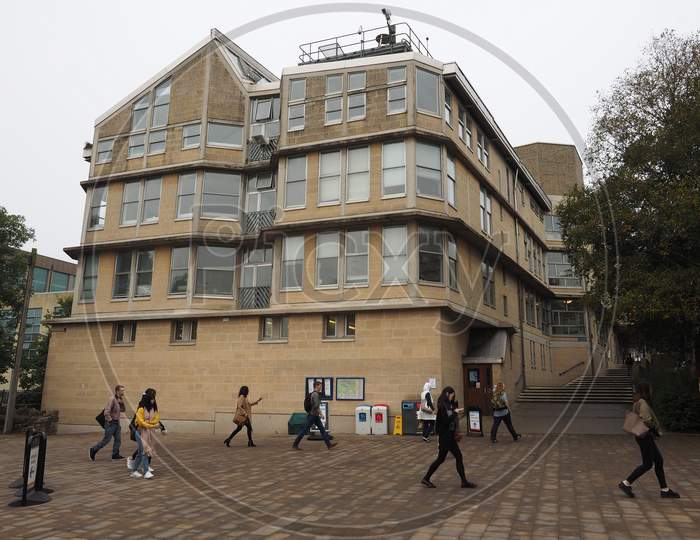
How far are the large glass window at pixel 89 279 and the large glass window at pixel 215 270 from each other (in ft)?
19.5

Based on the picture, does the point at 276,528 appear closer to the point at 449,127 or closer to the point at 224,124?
the point at 449,127

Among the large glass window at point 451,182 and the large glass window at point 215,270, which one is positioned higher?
the large glass window at point 451,182

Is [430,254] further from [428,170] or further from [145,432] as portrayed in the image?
[145,432]

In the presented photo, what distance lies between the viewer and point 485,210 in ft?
92.7

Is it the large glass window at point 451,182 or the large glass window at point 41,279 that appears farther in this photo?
the large glass window at point 41,279

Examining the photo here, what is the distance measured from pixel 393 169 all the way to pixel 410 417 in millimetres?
9943

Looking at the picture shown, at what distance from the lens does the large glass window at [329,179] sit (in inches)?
930

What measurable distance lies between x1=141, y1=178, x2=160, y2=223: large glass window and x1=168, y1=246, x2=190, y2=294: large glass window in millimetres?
2285

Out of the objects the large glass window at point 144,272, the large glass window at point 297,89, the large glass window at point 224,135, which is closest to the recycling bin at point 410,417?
the large glass window at point 144,272

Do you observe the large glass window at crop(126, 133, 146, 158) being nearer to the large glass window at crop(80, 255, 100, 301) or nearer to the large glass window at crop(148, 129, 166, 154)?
the large glass window at crop(148, 129, 166, 154)

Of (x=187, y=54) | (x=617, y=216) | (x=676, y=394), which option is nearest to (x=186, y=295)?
(x=187, y=54)

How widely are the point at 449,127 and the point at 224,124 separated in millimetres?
10919

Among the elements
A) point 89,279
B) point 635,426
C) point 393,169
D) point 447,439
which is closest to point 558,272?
point 393,169

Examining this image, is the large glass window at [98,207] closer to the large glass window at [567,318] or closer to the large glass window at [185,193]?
the large glass window at [185,193]
